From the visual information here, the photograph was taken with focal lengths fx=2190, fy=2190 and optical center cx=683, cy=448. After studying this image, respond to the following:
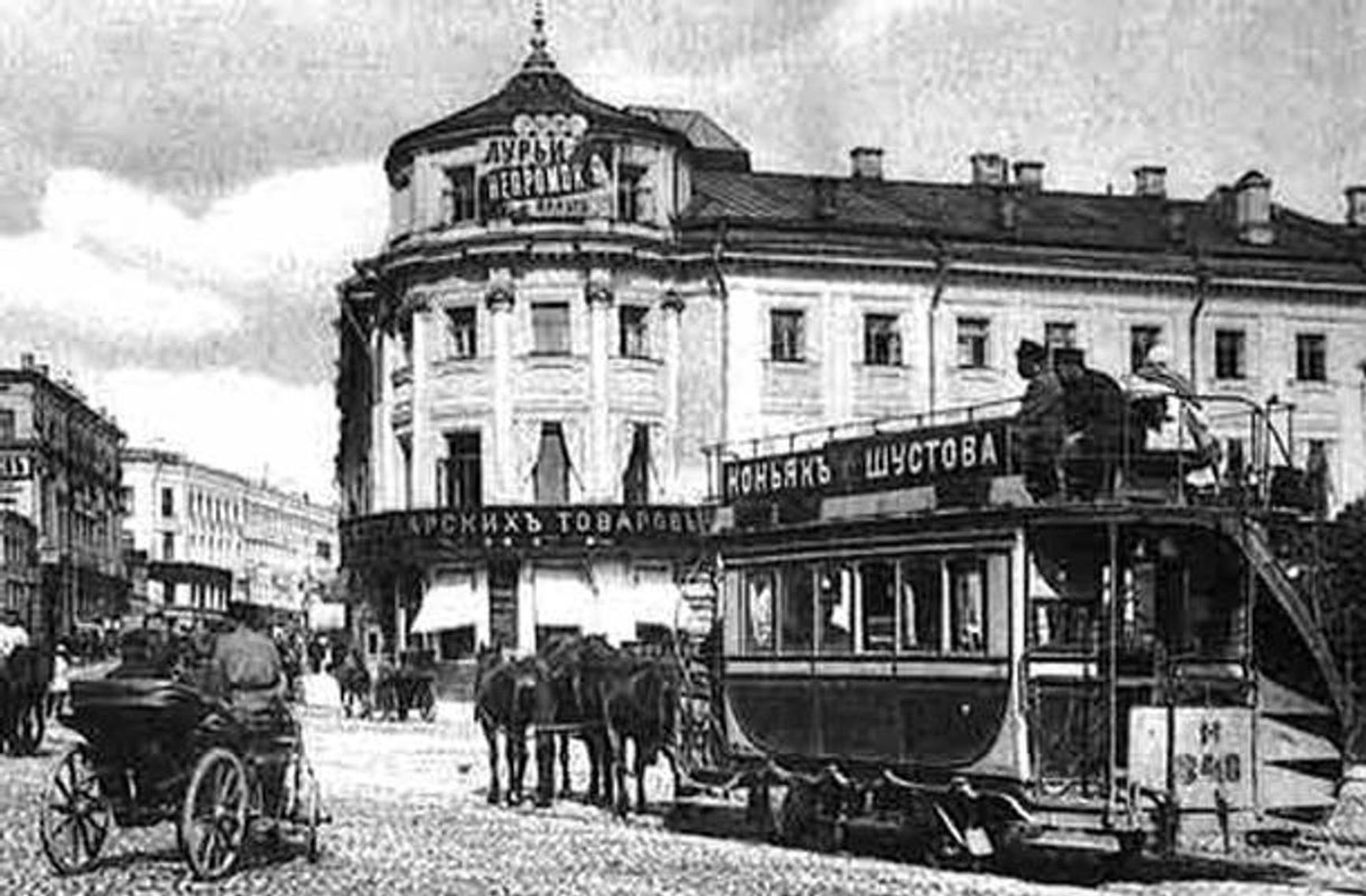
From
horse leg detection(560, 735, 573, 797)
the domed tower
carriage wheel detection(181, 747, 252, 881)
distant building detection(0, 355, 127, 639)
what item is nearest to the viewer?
carriage wheel detection(181, 747, 252, 881)

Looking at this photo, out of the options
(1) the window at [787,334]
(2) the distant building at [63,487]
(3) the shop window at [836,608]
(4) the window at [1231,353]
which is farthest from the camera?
(2) the distant building at [63,487]

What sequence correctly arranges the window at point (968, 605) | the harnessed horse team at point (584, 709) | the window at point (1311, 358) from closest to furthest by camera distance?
the window at point (968, 605) → the harnessed horse team at point (584, 709) → the window at point (1311, 358)

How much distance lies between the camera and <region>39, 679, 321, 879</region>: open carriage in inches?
530

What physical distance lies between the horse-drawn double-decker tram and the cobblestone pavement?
53 cm

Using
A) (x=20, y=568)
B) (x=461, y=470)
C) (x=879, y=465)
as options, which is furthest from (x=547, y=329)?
(x=20, y=568)

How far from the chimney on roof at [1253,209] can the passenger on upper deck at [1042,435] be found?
40144 millimetres

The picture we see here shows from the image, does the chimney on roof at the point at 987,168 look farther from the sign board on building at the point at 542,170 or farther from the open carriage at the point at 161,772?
the open carriage at the point at 161,772

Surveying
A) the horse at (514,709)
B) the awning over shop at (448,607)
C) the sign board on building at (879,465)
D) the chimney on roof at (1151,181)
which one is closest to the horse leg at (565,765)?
the horse at (514,709)

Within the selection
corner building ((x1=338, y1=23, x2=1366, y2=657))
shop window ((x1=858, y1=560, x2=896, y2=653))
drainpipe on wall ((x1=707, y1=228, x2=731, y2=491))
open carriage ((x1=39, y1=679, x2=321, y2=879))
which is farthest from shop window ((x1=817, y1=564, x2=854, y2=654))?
drainpipe on wall ((x1=707, y1=228, x2=731, y2=491))

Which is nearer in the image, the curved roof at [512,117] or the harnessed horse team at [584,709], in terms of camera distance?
the harnessed horse team at [584,709]

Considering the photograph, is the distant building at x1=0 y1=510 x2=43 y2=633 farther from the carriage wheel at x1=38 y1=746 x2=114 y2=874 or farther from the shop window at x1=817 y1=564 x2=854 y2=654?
the carriage wheel at x1=38 y1=746 x2=114 y2=874

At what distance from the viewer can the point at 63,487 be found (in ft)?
349

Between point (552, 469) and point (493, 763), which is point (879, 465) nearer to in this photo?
point (493, 763)

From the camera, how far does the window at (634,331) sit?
153ft
